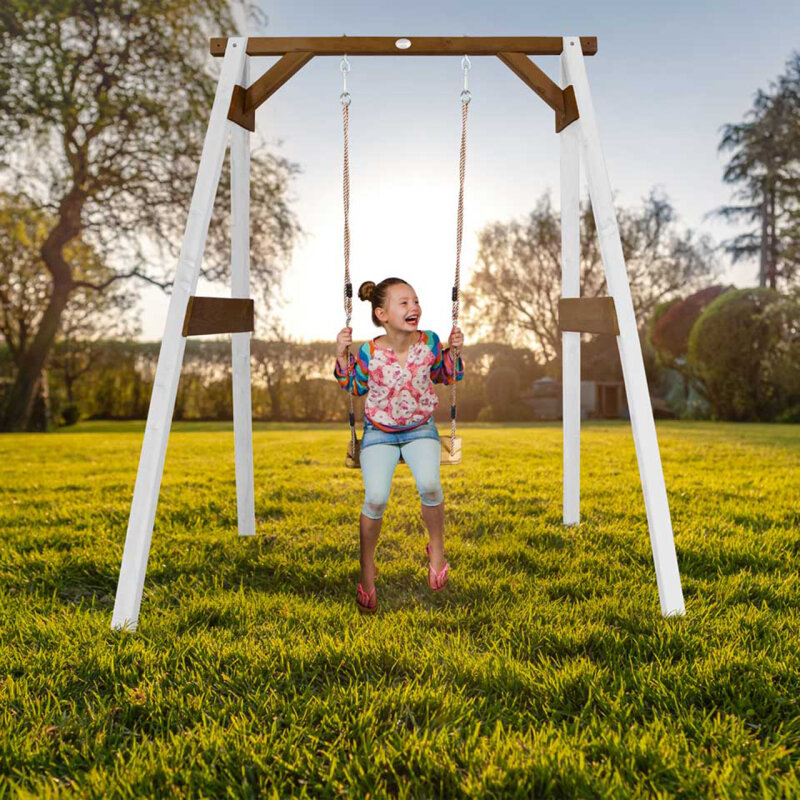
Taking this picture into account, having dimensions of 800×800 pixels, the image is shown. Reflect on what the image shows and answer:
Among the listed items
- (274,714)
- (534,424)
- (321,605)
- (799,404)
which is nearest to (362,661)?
(274,714)

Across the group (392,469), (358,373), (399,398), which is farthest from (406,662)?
(358,373)

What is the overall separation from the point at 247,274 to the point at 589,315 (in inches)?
73.2

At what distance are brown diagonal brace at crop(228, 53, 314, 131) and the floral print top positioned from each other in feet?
4.27

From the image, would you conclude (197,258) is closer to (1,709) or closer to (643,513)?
(1,709)

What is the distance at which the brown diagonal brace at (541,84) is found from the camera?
3297 millimetres

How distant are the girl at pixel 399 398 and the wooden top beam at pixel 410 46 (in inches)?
45.9

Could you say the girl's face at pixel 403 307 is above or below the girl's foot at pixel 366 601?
above

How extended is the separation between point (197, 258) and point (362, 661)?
1785 mm

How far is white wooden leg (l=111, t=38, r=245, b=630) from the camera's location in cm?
275

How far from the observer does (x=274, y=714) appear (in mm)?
2111

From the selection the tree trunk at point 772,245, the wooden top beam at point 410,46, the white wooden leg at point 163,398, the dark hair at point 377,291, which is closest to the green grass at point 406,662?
the white wooden leg at point 163,398

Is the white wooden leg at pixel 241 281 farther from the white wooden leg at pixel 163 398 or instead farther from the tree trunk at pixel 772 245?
the tree trunk at pixel 772 245

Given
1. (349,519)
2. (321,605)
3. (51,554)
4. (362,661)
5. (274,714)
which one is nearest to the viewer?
(274,714)

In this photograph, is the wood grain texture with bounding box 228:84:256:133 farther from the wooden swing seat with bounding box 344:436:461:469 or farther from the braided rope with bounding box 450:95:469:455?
the wooden swing seat with bounding box 344:436:461:469
